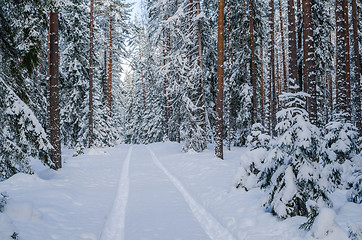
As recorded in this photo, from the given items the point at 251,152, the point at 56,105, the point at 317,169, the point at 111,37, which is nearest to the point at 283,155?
the point at 317,169

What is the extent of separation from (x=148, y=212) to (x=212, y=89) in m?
15.7

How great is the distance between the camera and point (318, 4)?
17.6 metres

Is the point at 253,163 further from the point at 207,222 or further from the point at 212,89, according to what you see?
the point at 212,89

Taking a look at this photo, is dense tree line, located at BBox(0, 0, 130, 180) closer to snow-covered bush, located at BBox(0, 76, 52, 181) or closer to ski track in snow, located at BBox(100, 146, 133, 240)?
snow-covered bush, located at BBox(0, 76, 52, 181)

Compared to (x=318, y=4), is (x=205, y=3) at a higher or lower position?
higher

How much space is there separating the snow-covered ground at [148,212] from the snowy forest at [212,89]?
297 mm

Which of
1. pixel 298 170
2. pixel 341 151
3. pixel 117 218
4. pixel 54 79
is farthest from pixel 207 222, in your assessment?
pixel 54 79

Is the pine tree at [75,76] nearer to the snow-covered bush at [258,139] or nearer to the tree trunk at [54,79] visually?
the tree trunk at [54,79]

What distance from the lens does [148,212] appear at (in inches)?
262

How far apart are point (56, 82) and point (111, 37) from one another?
831 inches

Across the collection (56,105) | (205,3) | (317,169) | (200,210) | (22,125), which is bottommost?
(200,210)

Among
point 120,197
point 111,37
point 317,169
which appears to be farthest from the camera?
point 111,37

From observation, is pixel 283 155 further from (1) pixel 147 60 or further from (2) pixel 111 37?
(1) pixel 147 60

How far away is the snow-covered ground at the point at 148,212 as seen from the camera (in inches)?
191
